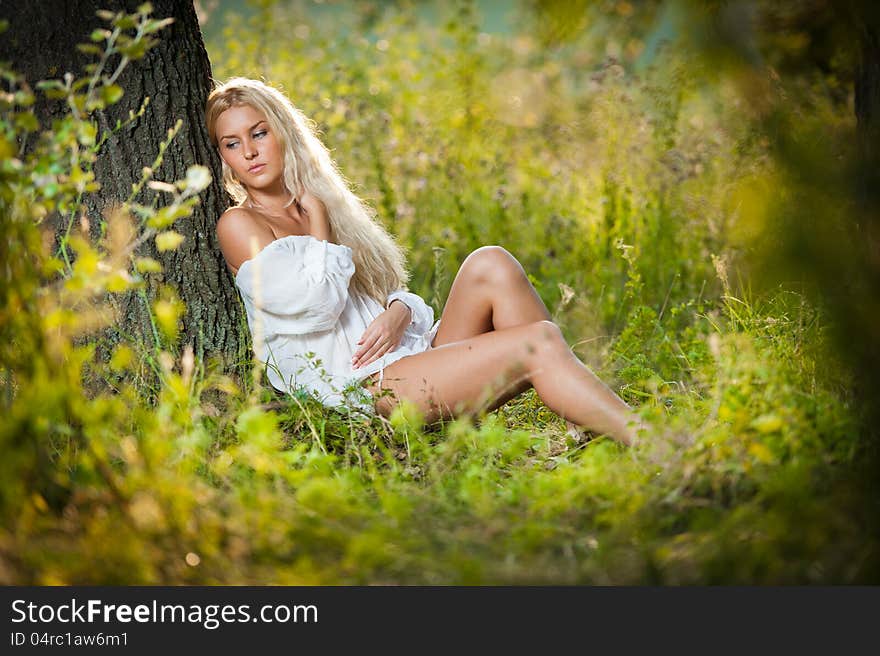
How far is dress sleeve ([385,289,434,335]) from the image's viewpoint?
9.41 ft

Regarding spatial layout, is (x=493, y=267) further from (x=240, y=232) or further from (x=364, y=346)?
(x=240, y=232)

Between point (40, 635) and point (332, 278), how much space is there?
1263 millimetres

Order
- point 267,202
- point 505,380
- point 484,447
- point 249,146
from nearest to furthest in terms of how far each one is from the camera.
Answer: point 484,447
point 505,380
point 249,146
point 267,202

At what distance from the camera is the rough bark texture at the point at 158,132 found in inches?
96.6

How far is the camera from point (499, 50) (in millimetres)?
6238

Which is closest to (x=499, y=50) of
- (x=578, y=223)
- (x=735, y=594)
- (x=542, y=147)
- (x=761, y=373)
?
(x=542, y=147)

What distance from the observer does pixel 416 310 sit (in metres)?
2.91

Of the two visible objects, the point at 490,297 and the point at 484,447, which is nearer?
the point at 484,447

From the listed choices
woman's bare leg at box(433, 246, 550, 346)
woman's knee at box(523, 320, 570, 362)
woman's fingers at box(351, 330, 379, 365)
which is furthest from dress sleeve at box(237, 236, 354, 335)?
woman's knee at box(523, 320, 570, 362)

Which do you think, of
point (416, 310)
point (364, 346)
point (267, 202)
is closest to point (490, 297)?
point (416, 310)

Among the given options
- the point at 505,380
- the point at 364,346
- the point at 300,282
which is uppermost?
the point at 300,282

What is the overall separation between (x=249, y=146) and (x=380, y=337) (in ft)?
2.39

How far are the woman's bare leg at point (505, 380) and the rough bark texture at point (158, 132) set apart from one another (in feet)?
1.84

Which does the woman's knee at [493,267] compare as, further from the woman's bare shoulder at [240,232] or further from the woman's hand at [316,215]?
the woman's bare shoulder at [240,232]
